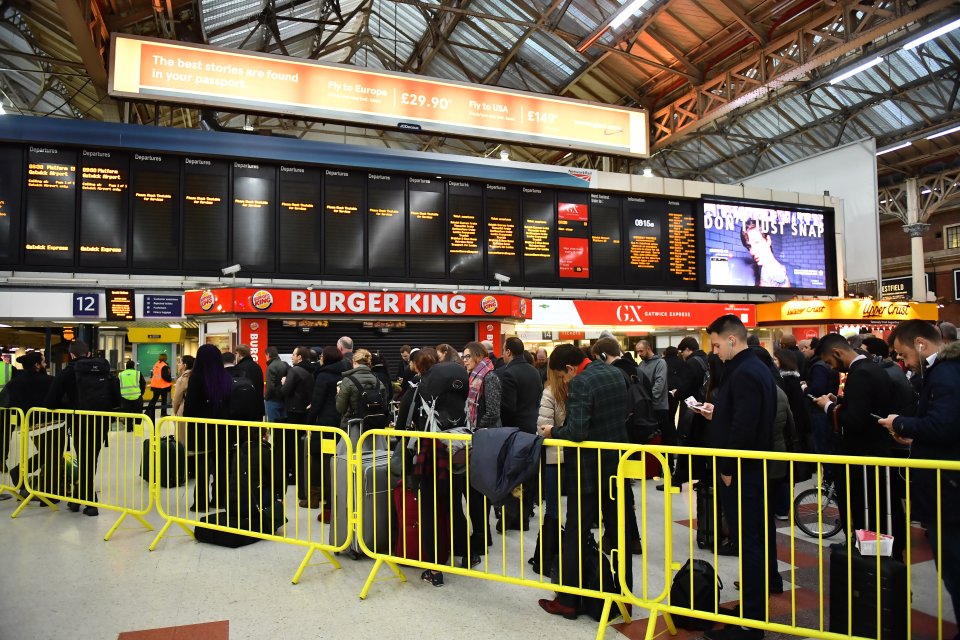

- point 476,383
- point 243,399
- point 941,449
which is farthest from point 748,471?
point 243,399

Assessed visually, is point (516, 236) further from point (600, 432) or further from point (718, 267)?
point (600, 432)

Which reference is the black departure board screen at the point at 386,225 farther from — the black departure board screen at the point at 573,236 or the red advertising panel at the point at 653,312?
the red advertising panel at the point at 653,312

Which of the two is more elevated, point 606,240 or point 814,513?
point 606,240

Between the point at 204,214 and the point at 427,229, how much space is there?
4833mm

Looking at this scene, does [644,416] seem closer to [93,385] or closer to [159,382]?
[93,385]

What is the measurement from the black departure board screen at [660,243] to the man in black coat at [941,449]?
42.0 ft

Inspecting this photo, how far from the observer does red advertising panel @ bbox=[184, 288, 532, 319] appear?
11.8 m

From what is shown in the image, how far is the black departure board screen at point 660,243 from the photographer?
16.1 metres

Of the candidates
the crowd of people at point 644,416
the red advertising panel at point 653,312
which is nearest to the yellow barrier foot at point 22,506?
the crowd of people at point 644,416

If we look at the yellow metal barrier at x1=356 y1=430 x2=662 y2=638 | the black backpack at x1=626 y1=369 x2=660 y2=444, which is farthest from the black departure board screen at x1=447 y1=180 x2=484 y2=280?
the yellow metal barrier at x1=356 y1=430 x2=662 y2=638

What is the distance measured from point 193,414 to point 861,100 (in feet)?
74.2

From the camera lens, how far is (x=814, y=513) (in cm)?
570

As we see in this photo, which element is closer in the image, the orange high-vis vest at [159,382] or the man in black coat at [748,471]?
the man in black coat at [748,471]

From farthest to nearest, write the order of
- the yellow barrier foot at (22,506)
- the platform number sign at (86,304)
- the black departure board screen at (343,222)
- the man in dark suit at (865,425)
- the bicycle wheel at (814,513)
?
the black departure board screen at (343,222) < the platform number sign at (86,304) < the yellow barrier foot at (22,506) < the bicycle wheel at (814,513) < the man in dark suit at (865,425)
